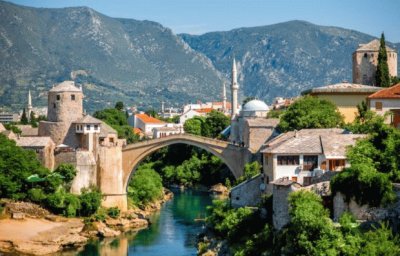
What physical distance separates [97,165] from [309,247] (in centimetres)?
3024

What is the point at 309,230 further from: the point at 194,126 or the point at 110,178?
the point at 194,126

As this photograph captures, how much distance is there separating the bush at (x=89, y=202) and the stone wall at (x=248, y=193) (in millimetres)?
13959

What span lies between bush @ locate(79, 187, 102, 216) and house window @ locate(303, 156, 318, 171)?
18.7 m

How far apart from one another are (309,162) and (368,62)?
96.2ft

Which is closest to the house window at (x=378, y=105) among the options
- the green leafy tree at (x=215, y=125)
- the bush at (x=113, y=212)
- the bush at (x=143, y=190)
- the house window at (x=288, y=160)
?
the house window at (x=288, y=160)

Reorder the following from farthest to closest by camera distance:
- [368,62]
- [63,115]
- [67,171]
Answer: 1. [368,62]
2. [63,115]
3. [67,171]

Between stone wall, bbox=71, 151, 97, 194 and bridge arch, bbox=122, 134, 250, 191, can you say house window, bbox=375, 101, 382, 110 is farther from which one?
stone wall, bbox=71, 151, 97, 194

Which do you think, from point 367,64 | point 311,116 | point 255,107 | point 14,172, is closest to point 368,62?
point 367,64

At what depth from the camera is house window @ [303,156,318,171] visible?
4200 cm

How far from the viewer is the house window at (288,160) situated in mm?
42250

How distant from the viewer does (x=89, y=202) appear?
55875 millimetres

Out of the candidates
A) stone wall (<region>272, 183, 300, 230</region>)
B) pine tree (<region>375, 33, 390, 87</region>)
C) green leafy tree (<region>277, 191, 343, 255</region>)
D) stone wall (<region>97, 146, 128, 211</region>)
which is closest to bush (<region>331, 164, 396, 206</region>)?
green leafy tree (<region>277, 191, 343, 255</region>)

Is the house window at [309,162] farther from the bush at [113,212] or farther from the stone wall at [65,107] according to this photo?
the stone wall at [65,107]

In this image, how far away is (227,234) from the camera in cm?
4269
